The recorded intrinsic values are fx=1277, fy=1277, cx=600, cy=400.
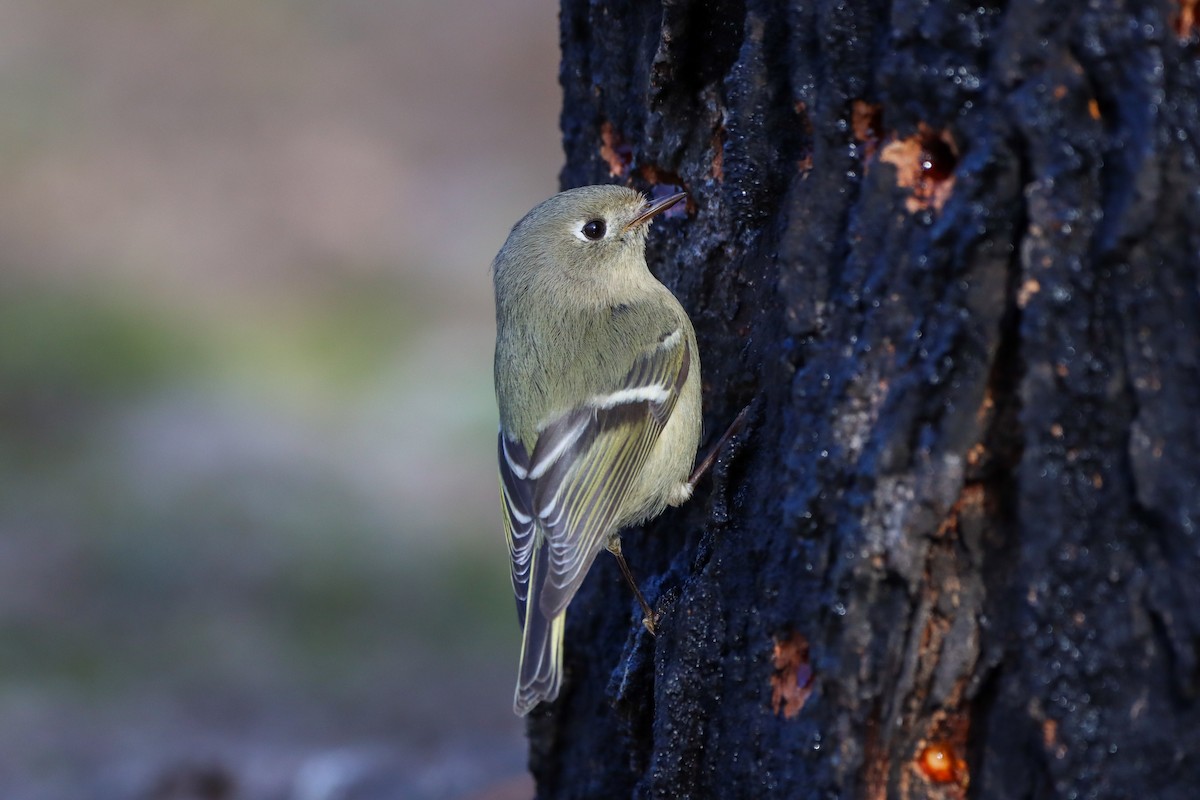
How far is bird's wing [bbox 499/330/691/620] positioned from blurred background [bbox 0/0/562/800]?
1.15 m

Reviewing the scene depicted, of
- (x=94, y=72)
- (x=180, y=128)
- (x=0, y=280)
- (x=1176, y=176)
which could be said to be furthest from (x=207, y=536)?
(x=1176, y=176)

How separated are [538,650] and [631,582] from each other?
31 cm

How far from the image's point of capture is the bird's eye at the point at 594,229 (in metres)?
3.18

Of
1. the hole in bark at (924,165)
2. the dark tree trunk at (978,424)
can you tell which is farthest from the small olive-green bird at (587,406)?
the hole in bark at (924,165)

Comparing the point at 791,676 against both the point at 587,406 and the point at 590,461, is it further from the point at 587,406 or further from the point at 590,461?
the point at 587,406

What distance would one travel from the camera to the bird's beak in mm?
2873

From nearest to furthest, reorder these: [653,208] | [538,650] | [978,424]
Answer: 1. [978,424]
2. [538,650]
3. [653,208]

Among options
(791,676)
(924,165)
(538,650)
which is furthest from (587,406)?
(924,165)

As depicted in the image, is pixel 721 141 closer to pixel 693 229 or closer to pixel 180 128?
pixel 693 229

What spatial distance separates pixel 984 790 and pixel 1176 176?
94 cm

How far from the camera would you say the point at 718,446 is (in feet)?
9.29

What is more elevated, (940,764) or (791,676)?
(791,676)

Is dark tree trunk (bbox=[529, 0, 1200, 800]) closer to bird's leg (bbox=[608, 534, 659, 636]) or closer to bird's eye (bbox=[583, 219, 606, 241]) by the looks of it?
bird's leg (bbox=[608, 534, 659, 636])

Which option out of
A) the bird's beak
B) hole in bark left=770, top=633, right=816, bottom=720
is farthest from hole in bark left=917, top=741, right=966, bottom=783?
the bird's beak
